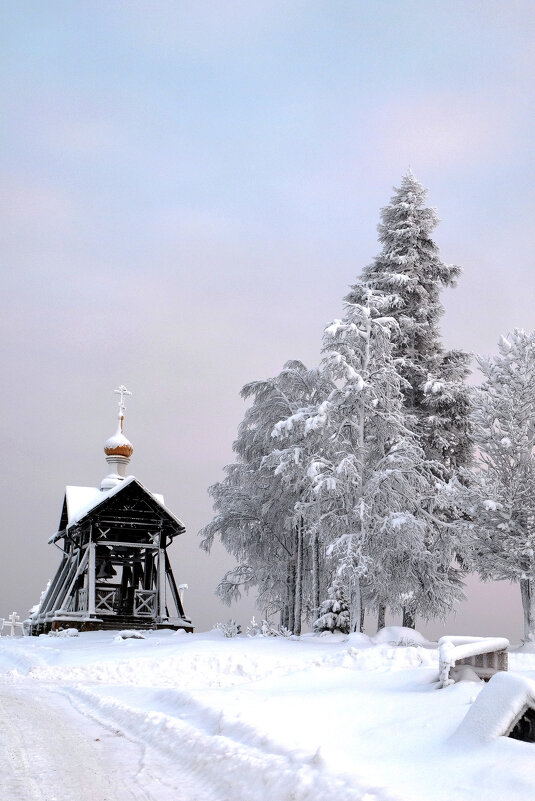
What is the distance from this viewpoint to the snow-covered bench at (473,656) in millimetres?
11148

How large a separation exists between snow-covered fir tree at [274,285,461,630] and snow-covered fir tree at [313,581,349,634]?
59 centimetres

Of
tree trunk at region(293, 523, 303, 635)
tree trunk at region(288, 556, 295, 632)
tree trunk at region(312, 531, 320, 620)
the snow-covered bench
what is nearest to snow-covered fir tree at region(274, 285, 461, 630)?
tree trunk at region(312, 531, 320, 620)

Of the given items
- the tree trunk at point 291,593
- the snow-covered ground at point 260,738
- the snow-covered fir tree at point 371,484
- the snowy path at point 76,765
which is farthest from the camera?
the tree trunk at point 291,593

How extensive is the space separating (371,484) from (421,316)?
9613 mm

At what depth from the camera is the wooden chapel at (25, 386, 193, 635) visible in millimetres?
31500

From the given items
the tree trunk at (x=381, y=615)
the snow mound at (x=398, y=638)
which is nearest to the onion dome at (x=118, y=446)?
the tree trunk at (x=381, y=615)

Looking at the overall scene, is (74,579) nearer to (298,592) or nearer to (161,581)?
(161,581)

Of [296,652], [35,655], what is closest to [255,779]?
[296,652]

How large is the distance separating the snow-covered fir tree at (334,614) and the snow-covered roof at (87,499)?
10.8 m

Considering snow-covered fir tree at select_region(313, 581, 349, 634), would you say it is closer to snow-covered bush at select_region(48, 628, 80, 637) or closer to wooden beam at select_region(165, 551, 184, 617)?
snow-covered bush at select_region(48, 628, 80, 637)

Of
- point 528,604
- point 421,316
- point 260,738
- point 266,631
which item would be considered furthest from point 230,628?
point 260,738

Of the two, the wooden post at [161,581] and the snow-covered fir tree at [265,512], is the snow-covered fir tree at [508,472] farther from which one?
the wooden post at [161,581]

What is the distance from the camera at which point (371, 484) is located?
906 inches

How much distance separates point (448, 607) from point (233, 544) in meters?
8.32
